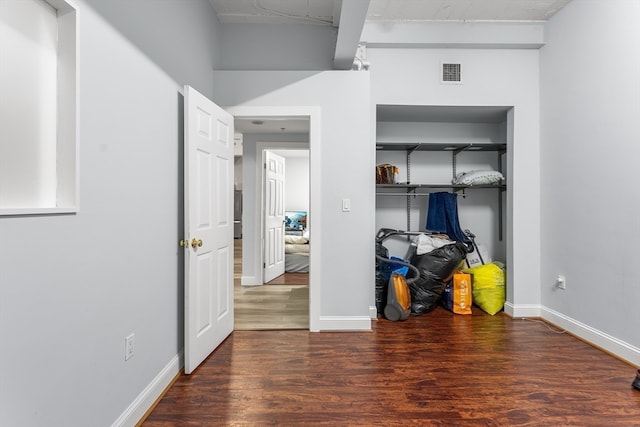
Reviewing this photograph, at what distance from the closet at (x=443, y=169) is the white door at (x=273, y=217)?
1741 mm

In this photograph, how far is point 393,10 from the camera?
2.88 meters

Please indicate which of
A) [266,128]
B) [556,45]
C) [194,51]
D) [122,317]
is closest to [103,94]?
[122,317]

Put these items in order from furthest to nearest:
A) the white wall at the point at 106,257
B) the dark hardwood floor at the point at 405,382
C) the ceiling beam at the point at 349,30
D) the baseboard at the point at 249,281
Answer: the baseboard at the point at 249,281, the ceiling beam at the point at 349,30, the dark hardwood floor at the point at 405,382, the white wall at the point at 106,257

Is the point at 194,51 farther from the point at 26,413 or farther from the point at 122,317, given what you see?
the point at 26,413

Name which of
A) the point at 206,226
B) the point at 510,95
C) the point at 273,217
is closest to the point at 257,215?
the point at 273,217

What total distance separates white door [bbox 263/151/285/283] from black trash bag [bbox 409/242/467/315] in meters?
2.27

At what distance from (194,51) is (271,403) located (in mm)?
2489

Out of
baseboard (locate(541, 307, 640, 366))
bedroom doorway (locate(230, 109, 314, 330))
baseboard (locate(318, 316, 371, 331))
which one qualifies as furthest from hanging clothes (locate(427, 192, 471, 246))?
bedroom doorway (locate(230, 109, 314, 330))

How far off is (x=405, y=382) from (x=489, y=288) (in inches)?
Answer: 69.7

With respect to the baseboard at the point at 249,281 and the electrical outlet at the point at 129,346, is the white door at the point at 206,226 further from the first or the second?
the baseboard at the point at 249,281

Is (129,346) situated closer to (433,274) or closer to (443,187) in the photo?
(433,274)

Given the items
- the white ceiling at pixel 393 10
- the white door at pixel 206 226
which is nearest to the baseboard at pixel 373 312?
the white door at pixel 206 226

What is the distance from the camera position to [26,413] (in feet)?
3.47

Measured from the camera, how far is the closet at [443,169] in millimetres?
3693
